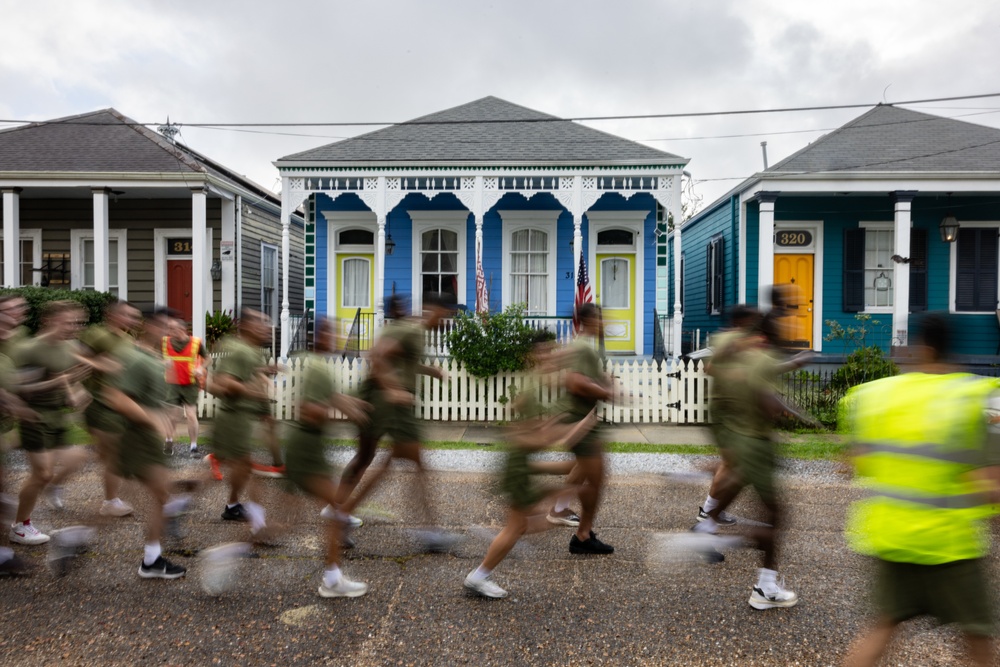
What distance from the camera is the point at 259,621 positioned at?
12.8ft

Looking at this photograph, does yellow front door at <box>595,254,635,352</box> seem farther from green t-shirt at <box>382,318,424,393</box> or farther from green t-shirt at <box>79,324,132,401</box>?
green t-shirt at <box>79,324,132,401</box>

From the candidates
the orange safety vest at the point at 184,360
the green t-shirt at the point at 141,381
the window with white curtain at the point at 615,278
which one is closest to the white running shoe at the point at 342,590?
the green t-shirt at the point at 141,381

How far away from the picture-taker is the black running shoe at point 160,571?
443cm

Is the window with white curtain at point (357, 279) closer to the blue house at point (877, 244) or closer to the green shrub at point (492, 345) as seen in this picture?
the green shrub at point (492, 345)

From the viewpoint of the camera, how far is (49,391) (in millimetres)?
4809

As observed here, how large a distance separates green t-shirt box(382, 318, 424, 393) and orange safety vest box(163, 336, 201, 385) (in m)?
3.73

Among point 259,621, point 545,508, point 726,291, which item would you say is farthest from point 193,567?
point 726,291

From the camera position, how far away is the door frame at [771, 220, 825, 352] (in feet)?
48.3

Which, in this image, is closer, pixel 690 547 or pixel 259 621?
pixel 259 621

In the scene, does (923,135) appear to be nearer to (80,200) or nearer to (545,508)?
(545,508)

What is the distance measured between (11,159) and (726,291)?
51.0ft

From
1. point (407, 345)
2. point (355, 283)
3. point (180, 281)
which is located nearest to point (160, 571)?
point (407, 345)

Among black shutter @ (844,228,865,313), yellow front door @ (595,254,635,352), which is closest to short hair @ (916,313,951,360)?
yellow front door @ (595,254,635,352)

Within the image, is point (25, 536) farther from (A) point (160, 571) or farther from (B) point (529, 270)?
(B) point (529, 270)
